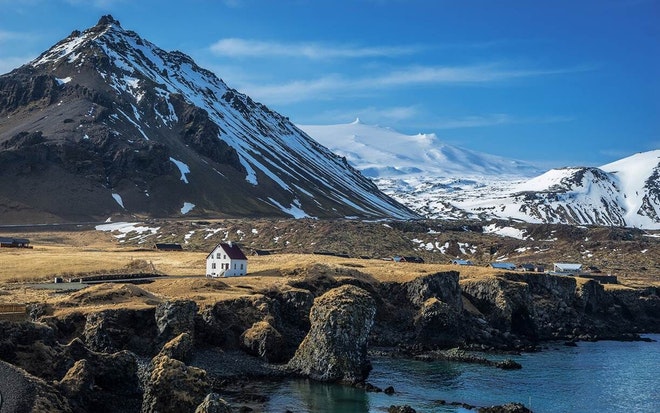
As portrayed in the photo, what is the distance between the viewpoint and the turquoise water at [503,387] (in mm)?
59531

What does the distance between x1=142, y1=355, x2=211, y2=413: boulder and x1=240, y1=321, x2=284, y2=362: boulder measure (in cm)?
2204

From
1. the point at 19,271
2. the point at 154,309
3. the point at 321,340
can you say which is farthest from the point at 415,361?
the point at 19,271

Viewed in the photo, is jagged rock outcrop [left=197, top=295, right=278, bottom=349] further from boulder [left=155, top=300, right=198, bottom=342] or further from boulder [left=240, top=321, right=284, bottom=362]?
boulder [left=155, top=300, right=198, bottom=342]

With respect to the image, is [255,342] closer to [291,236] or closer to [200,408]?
[200,408]

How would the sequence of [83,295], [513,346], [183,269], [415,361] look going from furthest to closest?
[183,269] < [513,346] < [415,361] < [83,295]

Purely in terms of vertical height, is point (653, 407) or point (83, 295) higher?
point (83, 295)

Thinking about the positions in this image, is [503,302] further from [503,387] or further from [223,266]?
[223,266]

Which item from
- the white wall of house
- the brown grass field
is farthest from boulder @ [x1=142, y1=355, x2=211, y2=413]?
the white wall of house

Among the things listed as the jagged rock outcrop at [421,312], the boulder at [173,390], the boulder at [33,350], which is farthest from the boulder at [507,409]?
the boulder at [33,350]

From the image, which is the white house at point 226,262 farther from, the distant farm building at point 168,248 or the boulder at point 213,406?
the boulder at point 213,406

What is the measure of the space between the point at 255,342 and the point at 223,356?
3937 millimetres

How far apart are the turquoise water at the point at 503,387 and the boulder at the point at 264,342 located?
6292 millimetres

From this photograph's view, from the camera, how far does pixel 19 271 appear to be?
310 feet

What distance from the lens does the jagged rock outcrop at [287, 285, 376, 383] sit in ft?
217
